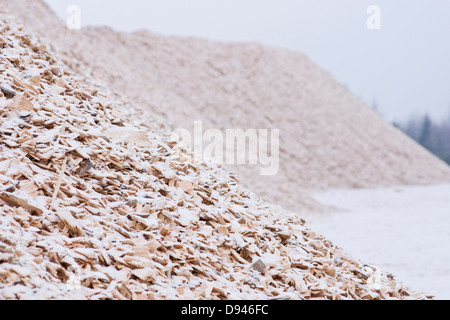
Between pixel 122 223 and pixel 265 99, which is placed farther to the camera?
pixel 265 99

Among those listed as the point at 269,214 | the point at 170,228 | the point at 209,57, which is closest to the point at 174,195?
A: the point at 170,228

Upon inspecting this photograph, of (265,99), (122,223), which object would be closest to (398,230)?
(122,223)

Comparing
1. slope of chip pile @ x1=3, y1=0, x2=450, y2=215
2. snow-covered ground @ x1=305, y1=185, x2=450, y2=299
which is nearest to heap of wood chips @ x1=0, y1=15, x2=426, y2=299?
snow-covered ground @ x1=305, y1=185, x2=450, y2=299

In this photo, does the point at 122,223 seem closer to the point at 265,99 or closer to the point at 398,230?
the point at 398,230

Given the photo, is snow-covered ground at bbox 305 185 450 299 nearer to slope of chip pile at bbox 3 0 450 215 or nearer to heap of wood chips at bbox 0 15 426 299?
slope of chip pile at bbox 3 0 450 215

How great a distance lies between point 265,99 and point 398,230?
11.4 m

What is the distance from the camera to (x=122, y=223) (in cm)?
327

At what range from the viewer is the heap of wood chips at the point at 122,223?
276 cm

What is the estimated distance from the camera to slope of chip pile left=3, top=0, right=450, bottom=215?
582 inches

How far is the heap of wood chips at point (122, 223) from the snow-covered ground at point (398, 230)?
2.48 m

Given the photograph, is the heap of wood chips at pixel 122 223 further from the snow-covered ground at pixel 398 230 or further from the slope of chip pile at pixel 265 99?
the slope of chip pile at pixel 265 99

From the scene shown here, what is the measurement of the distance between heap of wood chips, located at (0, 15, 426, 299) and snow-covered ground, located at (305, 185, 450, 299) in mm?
2477

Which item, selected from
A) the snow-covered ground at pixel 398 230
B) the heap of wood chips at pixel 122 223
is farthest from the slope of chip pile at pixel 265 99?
the heap of wood chips at pixel 122 223
